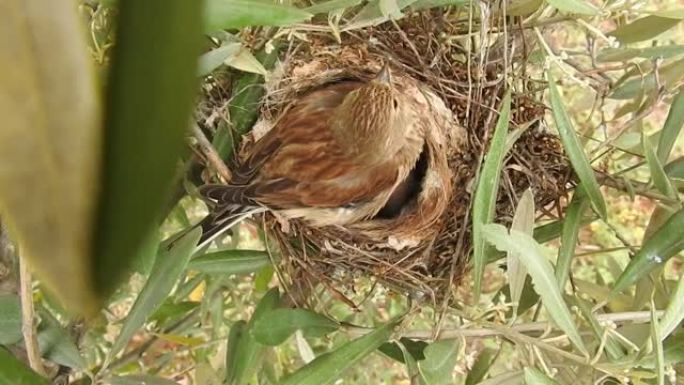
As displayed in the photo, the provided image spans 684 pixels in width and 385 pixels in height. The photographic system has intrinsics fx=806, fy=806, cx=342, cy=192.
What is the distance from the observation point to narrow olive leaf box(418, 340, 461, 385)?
1009mm

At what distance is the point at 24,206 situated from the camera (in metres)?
0.13

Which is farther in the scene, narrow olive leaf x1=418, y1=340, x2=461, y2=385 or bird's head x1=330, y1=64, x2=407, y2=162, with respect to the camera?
bird's head x1=330, y1=64, x2=407, y2=162

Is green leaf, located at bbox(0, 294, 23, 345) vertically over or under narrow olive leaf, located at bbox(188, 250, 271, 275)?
over

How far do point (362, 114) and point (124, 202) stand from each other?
4.26 feet

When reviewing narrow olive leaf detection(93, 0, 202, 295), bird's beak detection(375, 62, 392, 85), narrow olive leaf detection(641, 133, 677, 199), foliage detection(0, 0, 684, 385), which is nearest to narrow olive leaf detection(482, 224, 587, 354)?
foliage detection(0, 0, 684, 385)

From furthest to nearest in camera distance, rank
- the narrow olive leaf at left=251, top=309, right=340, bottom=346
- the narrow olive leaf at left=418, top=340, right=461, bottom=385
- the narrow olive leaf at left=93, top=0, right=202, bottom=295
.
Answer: the narrow olive leaf at left=251, top=309, right=340, bottom=346 → the narrow olive leaf at left=418, top=340, right=461, bottom=385 → the narrow olive leaf at left=93, top=0, right=202, bottom=295

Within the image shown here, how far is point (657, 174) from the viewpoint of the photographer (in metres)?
1.05

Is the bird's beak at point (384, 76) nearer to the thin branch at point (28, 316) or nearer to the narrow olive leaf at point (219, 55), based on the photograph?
the narrow olive leaf at point (219, 55)

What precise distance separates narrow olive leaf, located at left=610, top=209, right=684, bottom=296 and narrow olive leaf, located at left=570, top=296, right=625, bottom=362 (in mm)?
77

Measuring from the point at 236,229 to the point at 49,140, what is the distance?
1.48 m

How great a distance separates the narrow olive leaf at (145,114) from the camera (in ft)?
0.41

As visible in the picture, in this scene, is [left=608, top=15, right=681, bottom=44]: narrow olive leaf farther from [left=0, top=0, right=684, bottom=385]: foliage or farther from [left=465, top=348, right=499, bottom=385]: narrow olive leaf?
[left=465, top=348, right=499, bottom=385]: narrow olive leaf

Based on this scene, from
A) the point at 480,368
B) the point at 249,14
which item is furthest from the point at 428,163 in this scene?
the point at 249,14

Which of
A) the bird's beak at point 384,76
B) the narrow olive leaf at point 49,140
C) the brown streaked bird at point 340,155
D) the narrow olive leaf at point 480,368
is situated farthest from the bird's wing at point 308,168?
the narrow olive leaf at point 49,140
